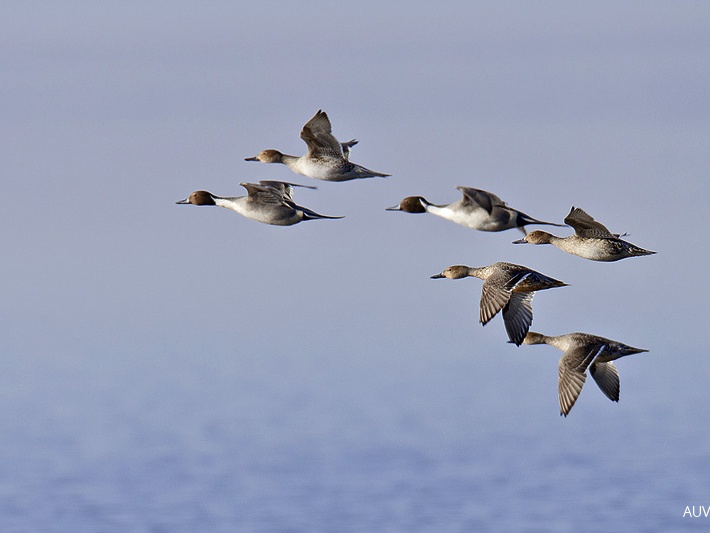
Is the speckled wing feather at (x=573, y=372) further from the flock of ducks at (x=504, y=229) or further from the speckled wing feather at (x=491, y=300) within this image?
the speckled wing feather at (x=491, y=300)

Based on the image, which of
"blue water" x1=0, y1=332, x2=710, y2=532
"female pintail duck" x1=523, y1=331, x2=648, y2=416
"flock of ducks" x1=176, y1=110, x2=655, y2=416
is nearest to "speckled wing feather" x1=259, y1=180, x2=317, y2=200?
"flock of ducks" x1=176, y1=110, x2=655, y2=416

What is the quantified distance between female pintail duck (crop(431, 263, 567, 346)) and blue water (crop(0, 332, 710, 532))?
36673 mm

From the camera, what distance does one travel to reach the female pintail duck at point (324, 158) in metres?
16.7

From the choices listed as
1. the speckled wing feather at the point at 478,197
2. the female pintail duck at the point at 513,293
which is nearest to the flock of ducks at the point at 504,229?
the female pintail duck at the point at 513,293

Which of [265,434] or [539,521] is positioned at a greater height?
[265,434]

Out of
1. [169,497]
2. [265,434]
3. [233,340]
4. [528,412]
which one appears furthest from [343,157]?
[233,340]

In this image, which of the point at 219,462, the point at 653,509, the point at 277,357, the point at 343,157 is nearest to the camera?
the point at 343,157

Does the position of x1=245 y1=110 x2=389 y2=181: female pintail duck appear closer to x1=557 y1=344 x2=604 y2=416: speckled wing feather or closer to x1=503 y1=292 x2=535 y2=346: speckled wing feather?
x1=503 y1=292 x2=535 y2=346: speckled wing feather

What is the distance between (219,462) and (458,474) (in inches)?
468

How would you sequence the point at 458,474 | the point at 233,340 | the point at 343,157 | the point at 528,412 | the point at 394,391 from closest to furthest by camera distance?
the point at 343,157, the point at 458,474, the point at 528,412, the point at 394,391, the point at 233,340

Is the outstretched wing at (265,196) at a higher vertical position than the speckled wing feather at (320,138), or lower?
lower

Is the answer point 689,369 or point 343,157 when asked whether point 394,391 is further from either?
point 343,157

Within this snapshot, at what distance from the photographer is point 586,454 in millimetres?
75500

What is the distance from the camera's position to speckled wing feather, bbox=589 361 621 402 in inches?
643
